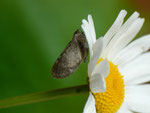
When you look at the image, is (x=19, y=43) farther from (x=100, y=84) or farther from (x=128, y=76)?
(x=100, y=84)

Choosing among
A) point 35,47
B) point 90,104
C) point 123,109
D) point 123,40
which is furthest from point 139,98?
point 35,47

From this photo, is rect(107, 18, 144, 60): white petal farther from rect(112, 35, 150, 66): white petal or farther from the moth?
the moth

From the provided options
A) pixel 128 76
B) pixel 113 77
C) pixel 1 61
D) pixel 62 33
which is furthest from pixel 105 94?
pixel 62 33

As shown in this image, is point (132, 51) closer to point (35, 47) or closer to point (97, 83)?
point (97, 83)

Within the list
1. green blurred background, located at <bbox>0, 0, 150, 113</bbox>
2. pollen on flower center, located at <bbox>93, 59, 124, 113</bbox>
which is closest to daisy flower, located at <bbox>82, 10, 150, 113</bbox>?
pollen on flower center, located at <bbox>93, 59, 124, 113</bbox>

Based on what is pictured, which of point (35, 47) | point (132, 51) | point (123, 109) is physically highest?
point (35, 47)

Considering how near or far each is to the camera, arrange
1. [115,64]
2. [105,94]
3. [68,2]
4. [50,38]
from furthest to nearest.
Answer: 1. [68,2]
2. [50,38]
3. [115,64]
4. [105,94]

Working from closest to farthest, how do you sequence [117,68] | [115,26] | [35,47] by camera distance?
1. [115,26]
2. [117,68]
3. [35,47]
